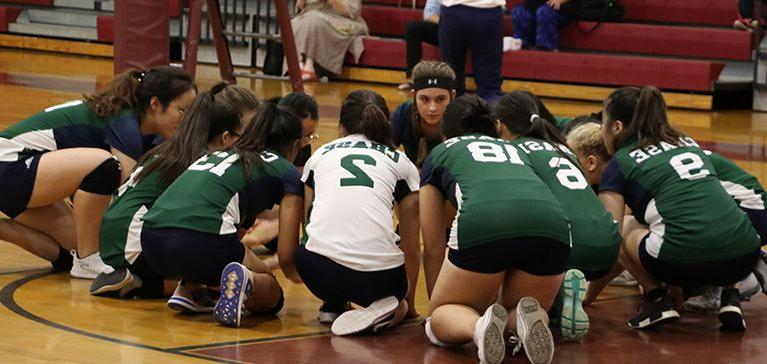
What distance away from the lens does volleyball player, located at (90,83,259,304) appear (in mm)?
4785

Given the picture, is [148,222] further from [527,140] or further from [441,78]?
[441,78]

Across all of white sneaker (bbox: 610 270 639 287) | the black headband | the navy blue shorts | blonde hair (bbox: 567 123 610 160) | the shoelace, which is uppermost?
the black headband

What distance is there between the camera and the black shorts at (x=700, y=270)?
181 inches

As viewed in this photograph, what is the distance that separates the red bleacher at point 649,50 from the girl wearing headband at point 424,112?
7004mm

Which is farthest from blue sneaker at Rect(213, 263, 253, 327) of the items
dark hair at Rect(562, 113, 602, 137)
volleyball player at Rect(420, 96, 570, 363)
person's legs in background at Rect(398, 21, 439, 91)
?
person's legs in background at Rect(398, 21, 439, 91)

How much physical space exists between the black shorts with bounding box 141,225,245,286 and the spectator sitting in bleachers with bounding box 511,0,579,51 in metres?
8.82

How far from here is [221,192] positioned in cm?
449

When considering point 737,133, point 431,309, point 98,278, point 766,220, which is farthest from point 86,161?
point 737,133

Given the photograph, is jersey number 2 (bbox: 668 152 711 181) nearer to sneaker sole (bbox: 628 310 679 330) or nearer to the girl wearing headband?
sneaker sole (bbox: 628 310 679 330)

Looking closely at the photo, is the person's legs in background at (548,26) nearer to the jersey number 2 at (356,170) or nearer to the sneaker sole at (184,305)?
the jersey number 2 at (356,170)

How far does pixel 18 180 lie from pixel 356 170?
5.03 ft

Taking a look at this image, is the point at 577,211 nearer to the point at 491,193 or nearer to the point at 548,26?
the point at 491,193

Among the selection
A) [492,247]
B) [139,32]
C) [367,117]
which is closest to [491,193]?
[492,247]

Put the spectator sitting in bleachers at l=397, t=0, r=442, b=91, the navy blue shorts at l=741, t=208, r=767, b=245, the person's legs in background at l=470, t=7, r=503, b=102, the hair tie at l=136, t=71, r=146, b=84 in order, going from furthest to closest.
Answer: the spectator sitting in bleachers at l=397, t=0, r=442, b=91 → the person's legs in background at l=470, t=7, r=503, b=102 → the hair tie at l=136, t=71, r=146, b=84 → the navy blue shorts at l=741, t=208, r=767, b=245
